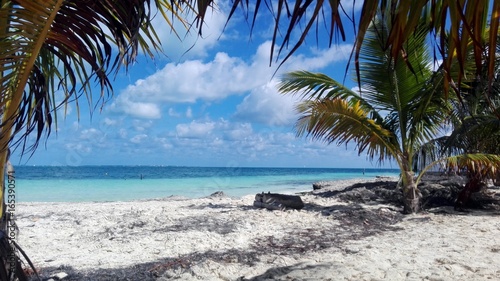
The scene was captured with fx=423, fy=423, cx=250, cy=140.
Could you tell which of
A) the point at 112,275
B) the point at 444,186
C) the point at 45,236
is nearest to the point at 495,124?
the point at 444,186

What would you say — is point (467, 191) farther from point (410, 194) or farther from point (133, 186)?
point (133, 186)

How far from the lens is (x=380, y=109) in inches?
301

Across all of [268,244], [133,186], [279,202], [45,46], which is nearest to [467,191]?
[279,202]

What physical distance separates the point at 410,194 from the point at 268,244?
3361 mm

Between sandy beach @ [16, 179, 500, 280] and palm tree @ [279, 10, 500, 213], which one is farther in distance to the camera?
palm tree @ [279, 10, 500, 213]

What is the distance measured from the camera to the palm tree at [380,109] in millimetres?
7109

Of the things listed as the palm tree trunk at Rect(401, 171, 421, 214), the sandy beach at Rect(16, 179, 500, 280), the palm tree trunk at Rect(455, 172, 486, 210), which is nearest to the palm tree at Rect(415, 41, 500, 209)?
the palm tree trunk at Rect(455, 172, 486, 210)

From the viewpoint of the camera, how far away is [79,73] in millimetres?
2803

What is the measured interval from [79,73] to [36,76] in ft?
0.87

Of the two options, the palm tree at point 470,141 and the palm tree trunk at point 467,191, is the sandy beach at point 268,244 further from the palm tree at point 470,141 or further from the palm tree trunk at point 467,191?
the palm tree at point 470,141

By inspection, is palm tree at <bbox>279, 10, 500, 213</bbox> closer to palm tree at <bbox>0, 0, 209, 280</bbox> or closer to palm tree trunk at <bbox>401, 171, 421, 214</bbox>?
palm tree trunk at <bbox>401, 171, 421, 214</bbox>

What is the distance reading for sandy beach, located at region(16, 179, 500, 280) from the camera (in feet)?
13.4

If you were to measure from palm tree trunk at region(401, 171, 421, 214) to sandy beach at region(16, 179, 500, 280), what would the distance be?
0.18 metres

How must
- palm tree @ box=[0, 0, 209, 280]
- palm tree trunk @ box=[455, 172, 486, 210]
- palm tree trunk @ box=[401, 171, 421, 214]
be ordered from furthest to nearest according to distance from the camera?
palm tree trunk @ box=[455, 172, 486, 210] → palm tree trunk @ box=[401, 171, 421, 214] → palm tree @ box=[0, 0, 209, 280]
